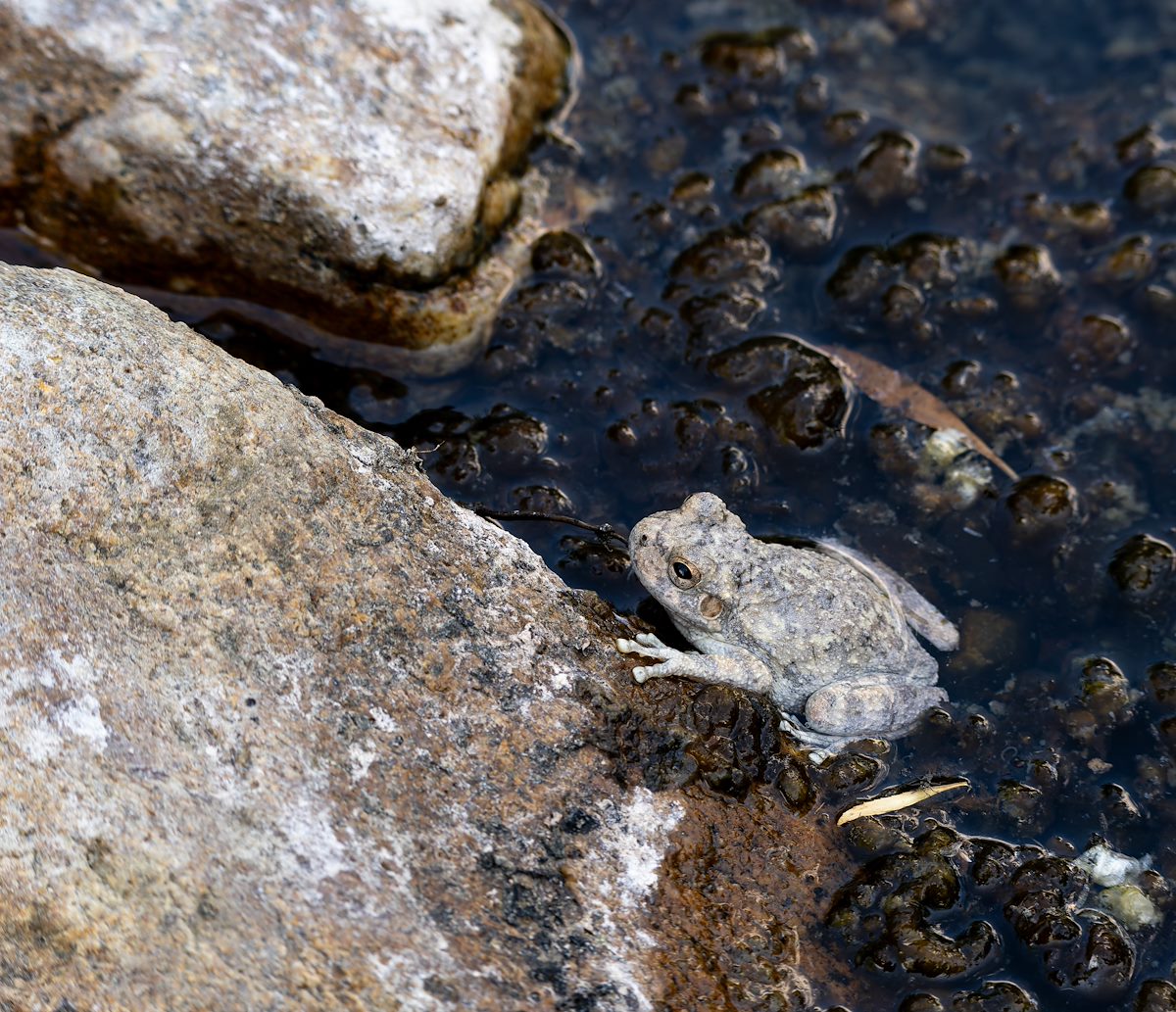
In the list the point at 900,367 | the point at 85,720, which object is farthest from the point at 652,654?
the point at 900,367

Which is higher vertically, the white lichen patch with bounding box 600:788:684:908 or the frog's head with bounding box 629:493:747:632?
the frog's head with bounding box 629:493:747:632

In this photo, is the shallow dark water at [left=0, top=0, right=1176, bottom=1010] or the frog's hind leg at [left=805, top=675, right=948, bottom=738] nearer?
the frog's hind leg at [left=805, top=675, right=948, bottom=738]

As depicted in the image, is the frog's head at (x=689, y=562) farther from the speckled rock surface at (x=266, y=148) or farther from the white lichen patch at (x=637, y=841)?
the speckled rock surface at (x=266, y=148)

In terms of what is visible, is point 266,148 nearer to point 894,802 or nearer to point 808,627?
point 808,627

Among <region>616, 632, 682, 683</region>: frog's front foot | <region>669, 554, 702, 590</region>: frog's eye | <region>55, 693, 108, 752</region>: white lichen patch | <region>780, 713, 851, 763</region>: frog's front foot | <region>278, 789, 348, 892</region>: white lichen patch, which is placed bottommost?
<region>55, 693, 108, 752</region>: white lichen patch

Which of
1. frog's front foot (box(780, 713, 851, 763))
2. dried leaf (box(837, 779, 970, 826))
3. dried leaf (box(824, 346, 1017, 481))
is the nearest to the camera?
dried leaf (box(837, 779, 970, 826))

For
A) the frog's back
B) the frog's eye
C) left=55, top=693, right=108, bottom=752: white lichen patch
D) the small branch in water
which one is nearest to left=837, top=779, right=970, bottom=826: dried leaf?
the frog's back

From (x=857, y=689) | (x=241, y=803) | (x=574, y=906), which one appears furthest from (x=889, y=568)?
(x=241, y=803)

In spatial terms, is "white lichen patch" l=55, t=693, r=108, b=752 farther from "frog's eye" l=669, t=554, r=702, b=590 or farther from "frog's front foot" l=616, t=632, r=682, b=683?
"frog's eye" l=669, t=554, r=702, b=590
